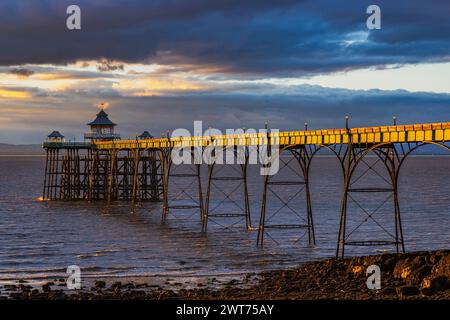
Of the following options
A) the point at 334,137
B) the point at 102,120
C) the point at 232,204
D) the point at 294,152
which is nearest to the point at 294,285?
the point at 334,137

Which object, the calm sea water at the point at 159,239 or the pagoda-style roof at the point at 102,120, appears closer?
the calm sea water at the point at 159,239

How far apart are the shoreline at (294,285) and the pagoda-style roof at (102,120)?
62.9 metres

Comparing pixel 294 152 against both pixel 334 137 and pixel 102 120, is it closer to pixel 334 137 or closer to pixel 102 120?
pixel 334 137

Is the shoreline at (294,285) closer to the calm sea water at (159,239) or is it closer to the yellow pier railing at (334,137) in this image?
the calm sea water at (159,239)

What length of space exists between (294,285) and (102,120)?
230 feet

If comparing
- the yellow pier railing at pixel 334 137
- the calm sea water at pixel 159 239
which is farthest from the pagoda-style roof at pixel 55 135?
the yellow pier railing at pixel 334 137

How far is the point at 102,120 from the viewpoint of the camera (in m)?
97.8

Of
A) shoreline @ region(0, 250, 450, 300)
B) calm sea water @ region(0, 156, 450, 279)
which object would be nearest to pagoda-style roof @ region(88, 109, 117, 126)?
calm sea water @ region(0, 156, 450, 279)

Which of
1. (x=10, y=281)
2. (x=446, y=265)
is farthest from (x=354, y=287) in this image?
(x=10, y=281)

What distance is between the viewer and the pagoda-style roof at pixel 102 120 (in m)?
96.9

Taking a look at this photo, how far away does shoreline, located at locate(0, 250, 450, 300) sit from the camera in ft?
91.3

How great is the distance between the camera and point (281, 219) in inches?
2660

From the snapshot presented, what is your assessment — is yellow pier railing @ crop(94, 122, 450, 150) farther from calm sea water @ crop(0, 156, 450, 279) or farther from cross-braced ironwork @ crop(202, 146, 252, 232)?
calm sea water @ crop(0, 156, 450, 279)
